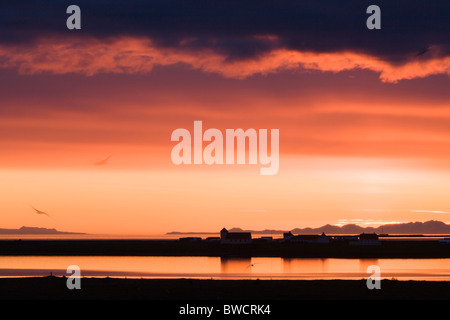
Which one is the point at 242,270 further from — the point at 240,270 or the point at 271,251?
the point at 271,251

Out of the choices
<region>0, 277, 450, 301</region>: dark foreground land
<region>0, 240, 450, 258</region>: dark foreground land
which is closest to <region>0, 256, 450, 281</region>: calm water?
<region>0, 277, 450, 301</region>: dark foreground land

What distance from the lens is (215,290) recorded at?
136 feet

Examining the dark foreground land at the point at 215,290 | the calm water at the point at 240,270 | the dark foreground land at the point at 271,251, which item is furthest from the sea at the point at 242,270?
the dark foreground land at the point at 271,251

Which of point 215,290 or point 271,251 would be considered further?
point 271,251

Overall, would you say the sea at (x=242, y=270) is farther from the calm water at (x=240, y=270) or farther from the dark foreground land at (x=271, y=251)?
the dark foreground land at (x=271, y=251)

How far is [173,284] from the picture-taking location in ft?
151

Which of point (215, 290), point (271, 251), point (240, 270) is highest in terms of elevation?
point (271, 251)

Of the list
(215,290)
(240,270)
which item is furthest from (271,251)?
(215,290)
